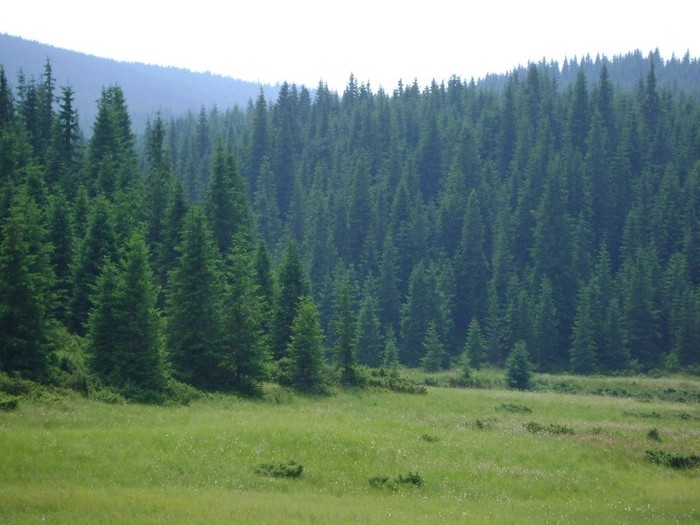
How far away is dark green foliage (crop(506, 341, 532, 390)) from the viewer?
6531 cm

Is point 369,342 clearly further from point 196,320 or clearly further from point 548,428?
point 548,428

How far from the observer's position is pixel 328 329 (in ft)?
300

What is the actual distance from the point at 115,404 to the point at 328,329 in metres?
60.1

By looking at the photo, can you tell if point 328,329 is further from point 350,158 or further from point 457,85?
point 457,85

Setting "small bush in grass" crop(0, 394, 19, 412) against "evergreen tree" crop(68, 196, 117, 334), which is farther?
"evergreen tree" crop(68, 196, 117, 334)

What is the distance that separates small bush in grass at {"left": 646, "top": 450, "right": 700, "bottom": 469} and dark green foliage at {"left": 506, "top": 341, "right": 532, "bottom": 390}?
117 feet

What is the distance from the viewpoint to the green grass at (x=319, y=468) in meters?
18.7

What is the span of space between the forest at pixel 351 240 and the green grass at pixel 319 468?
6.88 m

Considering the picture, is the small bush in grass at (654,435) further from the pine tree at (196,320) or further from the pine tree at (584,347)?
the pine tree at (584,347)

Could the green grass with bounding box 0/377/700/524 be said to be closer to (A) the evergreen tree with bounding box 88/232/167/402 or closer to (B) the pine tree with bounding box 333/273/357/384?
(A) the evergreen tree with bounding box 88/232/167/402

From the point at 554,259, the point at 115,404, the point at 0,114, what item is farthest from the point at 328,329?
the point at 115,404

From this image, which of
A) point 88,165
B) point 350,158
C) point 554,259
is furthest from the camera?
point 350,158

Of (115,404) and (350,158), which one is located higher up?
(350,158)

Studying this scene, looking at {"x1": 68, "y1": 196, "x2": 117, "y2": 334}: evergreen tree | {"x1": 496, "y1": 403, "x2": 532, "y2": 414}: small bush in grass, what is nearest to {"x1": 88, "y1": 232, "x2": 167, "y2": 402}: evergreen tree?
{"x1": 68, "y1": 196, "x2": 117, "y2": 334}: evergreen tree
